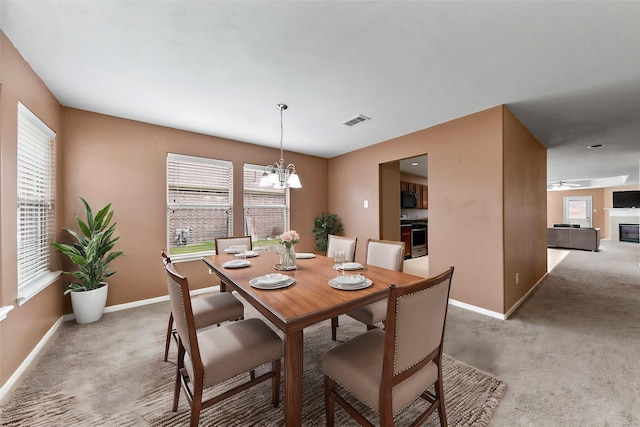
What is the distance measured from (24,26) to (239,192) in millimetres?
2708

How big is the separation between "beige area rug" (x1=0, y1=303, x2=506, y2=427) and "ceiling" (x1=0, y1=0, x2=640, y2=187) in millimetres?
2437

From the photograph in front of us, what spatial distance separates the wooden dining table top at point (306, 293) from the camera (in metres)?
1.24

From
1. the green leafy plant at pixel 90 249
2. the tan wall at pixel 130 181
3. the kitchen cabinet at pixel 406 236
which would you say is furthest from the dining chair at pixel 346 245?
the kitchen cabinet at pixel 406 236

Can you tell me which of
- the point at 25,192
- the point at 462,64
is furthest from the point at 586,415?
the point at 25,192

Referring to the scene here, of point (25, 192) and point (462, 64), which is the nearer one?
point (462, 64)

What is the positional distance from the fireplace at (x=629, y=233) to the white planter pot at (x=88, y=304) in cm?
1602

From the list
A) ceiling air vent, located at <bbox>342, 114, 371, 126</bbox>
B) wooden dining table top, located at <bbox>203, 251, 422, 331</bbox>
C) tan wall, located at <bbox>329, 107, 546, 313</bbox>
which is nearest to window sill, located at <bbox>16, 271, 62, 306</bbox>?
wooden dining table top, located at <bbox>203, 251, 422, 331</bbox>

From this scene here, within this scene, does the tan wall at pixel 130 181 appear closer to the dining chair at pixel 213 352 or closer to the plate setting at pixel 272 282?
the dining chair at pixel 213 352

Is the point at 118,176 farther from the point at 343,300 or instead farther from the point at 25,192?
the point at 343,300

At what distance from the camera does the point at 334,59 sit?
197 cm

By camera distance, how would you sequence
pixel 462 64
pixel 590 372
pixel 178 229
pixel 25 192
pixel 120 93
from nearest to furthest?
pixel 590 372
pixel 462 64
pixel 25 192
pixel 120 93
pixel 178 229

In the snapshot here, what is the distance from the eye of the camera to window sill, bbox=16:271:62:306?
1924 millimetres

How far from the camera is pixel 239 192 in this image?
162 inches

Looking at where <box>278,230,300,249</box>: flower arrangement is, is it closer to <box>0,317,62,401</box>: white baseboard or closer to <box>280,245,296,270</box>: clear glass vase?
<box>280,245,296,270</box>: clear glass vase
